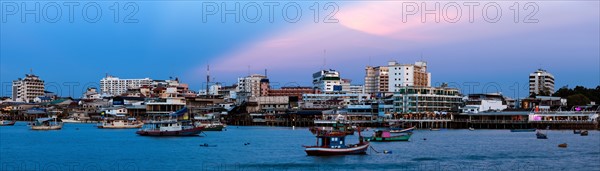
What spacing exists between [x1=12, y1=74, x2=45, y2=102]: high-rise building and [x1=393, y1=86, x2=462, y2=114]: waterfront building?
3767 inches

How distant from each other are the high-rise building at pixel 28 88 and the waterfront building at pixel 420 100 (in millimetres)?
95673

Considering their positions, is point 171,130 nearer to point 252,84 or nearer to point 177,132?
point 177,132

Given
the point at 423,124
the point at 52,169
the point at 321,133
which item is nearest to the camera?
the point at 52,169

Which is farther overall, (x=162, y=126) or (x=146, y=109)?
(x=146, y=109)

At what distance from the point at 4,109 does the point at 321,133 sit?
109 meters

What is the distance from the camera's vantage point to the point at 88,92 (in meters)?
167

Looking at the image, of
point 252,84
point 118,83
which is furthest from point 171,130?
point 118,83

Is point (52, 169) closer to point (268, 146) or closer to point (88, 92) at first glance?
point (268, 146)

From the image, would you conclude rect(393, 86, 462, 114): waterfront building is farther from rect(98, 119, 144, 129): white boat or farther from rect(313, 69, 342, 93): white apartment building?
rect(313, 69, 342, 93): white apartment building

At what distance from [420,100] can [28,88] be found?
101m

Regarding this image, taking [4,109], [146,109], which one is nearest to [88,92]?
[4,109]

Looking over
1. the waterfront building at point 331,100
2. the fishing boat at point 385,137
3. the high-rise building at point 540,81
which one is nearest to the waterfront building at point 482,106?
the waterfront building at point 331,100

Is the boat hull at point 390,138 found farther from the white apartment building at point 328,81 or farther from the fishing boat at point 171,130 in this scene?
the white apartment building at point 328,81

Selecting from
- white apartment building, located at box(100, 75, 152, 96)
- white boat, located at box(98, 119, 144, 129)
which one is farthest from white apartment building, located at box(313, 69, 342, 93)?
white apartment building, located at box(100, 75, 152, 96)
